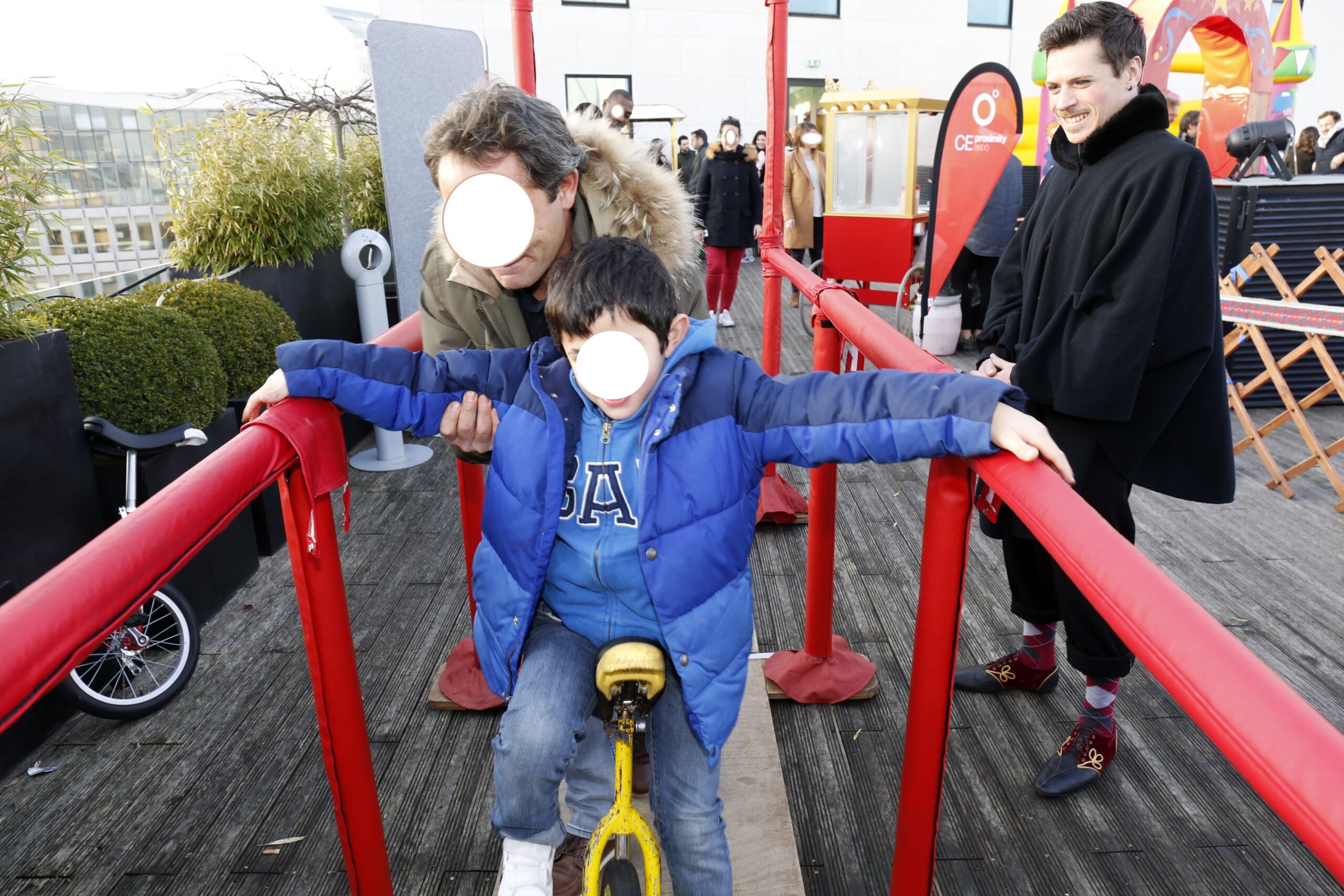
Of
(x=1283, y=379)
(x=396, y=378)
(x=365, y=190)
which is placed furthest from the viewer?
(x=365, y=190)

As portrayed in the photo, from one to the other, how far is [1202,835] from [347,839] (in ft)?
6.37

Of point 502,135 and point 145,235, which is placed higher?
point 502,135

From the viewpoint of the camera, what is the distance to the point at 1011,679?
274 cm

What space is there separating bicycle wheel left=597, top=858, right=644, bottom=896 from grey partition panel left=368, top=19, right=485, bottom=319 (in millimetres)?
3861

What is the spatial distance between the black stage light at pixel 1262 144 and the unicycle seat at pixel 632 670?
5.76 meters

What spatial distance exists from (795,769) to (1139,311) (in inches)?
55.9

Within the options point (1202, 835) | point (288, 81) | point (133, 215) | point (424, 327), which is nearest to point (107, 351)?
point (424, 327)

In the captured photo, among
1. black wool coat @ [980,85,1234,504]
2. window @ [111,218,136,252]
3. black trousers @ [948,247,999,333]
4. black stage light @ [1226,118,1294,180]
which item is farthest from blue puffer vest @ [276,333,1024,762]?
black trousers @ [948,247,999,333]

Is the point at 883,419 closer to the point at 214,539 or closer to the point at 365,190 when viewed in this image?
the point at 214,539

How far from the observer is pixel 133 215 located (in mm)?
5445

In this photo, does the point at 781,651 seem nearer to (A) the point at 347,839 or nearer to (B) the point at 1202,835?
(B) the point at 1202,835

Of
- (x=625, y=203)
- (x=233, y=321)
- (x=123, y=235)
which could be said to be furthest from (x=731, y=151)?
(x=625, y=203)

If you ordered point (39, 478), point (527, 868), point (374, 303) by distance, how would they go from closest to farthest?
point (527, 868), point (39, 478), point (374, 303)

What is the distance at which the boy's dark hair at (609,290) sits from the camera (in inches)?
57.9
